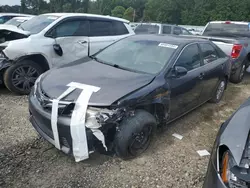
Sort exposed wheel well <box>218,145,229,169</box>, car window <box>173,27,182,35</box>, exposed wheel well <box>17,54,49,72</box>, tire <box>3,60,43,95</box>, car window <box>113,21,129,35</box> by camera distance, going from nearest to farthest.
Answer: exposed wheel well <box>218,145,229,169</box> → tire <box>3,60,43,95</box> → exposed wheel well <box>17,54,49,72</box> → car window <box>113,21,129,35</box> → car window <box>173,27,182,35</box>

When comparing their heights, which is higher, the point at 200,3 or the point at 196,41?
the point at 200,3

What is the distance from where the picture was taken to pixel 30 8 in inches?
2291

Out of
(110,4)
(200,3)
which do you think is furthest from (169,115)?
(110,4)

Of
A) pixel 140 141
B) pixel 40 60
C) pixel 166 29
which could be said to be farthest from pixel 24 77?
pixel 166 29

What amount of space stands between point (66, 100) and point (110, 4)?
79.5 m

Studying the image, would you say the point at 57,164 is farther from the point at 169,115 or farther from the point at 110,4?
the point at 110,4

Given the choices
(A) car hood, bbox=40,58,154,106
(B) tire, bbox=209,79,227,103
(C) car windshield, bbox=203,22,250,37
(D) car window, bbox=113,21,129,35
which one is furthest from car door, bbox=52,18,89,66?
(C) car windshield, bbox=203,22,250,37

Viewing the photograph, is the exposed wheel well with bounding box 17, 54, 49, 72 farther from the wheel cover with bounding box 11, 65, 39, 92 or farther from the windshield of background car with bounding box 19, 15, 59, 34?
the windshield of background car with bounding box 19, 15, 59, 34

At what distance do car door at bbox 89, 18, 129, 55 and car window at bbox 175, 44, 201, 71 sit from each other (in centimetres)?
253

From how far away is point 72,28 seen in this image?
512 cm

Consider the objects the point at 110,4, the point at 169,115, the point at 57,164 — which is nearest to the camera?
the point at 57,164

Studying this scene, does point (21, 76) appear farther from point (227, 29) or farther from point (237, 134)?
point (227, 29)

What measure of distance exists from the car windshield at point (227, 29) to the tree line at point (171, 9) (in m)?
33.9

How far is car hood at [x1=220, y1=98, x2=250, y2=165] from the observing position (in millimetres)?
1608
